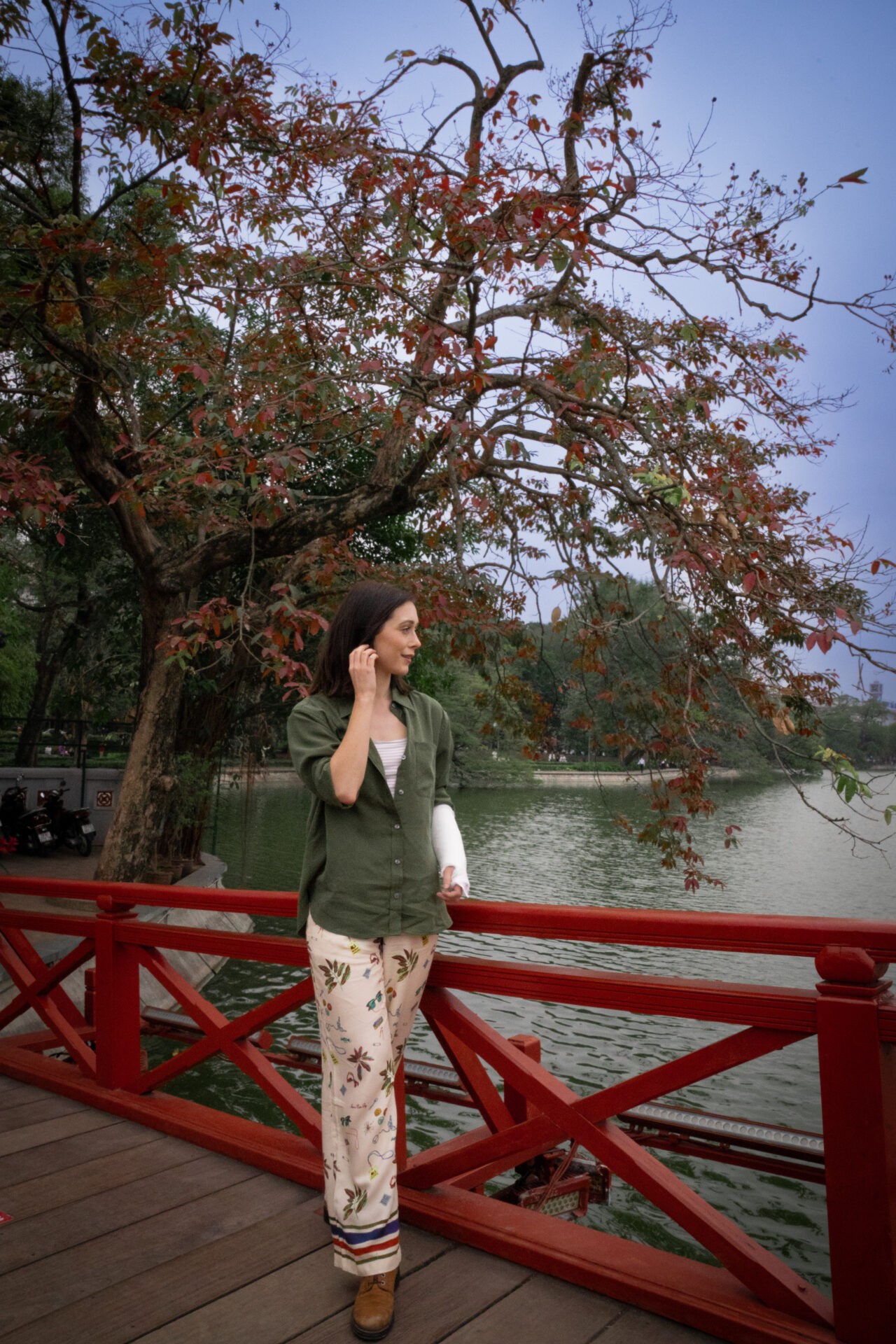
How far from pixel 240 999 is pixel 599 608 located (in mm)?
5135

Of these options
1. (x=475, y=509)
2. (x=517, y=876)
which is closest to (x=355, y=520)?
(x=475, y=509)

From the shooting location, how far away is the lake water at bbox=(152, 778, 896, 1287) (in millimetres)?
5996

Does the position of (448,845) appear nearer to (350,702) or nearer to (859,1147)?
(350,702)

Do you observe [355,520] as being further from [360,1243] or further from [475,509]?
[360,1243]

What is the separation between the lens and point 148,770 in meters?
8.27

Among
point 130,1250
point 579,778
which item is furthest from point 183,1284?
point 579,778

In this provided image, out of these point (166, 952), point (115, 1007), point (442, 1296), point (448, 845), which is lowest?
point (166, 952)

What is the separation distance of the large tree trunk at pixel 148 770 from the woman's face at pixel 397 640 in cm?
616

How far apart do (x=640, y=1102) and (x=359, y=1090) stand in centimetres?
60

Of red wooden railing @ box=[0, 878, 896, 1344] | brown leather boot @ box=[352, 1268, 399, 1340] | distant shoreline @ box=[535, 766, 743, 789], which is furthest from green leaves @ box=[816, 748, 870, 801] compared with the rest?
distant shoreline @ box=[535, 766, 743, 789]

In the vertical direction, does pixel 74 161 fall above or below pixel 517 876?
above

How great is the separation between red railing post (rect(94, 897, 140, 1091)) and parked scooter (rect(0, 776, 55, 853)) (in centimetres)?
976

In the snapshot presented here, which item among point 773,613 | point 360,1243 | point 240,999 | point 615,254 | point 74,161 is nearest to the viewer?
A: point 360,1243

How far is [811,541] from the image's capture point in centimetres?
565
